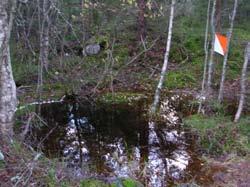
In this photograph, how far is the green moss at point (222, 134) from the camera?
318 inches

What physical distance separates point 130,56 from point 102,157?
23.3 ft

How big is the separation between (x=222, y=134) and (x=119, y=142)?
2.11 m

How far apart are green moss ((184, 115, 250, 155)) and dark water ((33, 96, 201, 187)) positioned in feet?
1.00

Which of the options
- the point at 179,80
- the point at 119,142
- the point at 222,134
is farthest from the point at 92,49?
the point at 222,134

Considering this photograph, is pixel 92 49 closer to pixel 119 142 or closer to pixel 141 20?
pixel 141 20

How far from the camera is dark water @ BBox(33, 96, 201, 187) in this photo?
7.48 meters

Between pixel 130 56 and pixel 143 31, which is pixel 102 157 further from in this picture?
pixel 143 31

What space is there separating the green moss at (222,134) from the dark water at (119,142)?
1.00 ft

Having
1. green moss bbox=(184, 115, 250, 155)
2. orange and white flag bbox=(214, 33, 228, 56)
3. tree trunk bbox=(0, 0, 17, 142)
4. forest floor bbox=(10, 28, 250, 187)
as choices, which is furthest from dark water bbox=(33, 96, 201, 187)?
orange and white flag bbox=(214, 33, 228, 56)

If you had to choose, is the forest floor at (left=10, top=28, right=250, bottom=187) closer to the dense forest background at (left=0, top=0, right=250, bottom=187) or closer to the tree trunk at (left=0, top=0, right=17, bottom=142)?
the dense forest background at (left=0, top=0, right=250, bottom=187)

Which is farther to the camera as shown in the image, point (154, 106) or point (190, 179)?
point (154, 106)

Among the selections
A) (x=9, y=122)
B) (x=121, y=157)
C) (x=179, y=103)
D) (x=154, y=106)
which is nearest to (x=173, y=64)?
(x=179, y=103)

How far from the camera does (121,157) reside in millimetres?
8047

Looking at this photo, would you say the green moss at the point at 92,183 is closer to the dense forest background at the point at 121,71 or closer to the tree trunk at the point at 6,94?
the dense forest background at the point at 121,71
